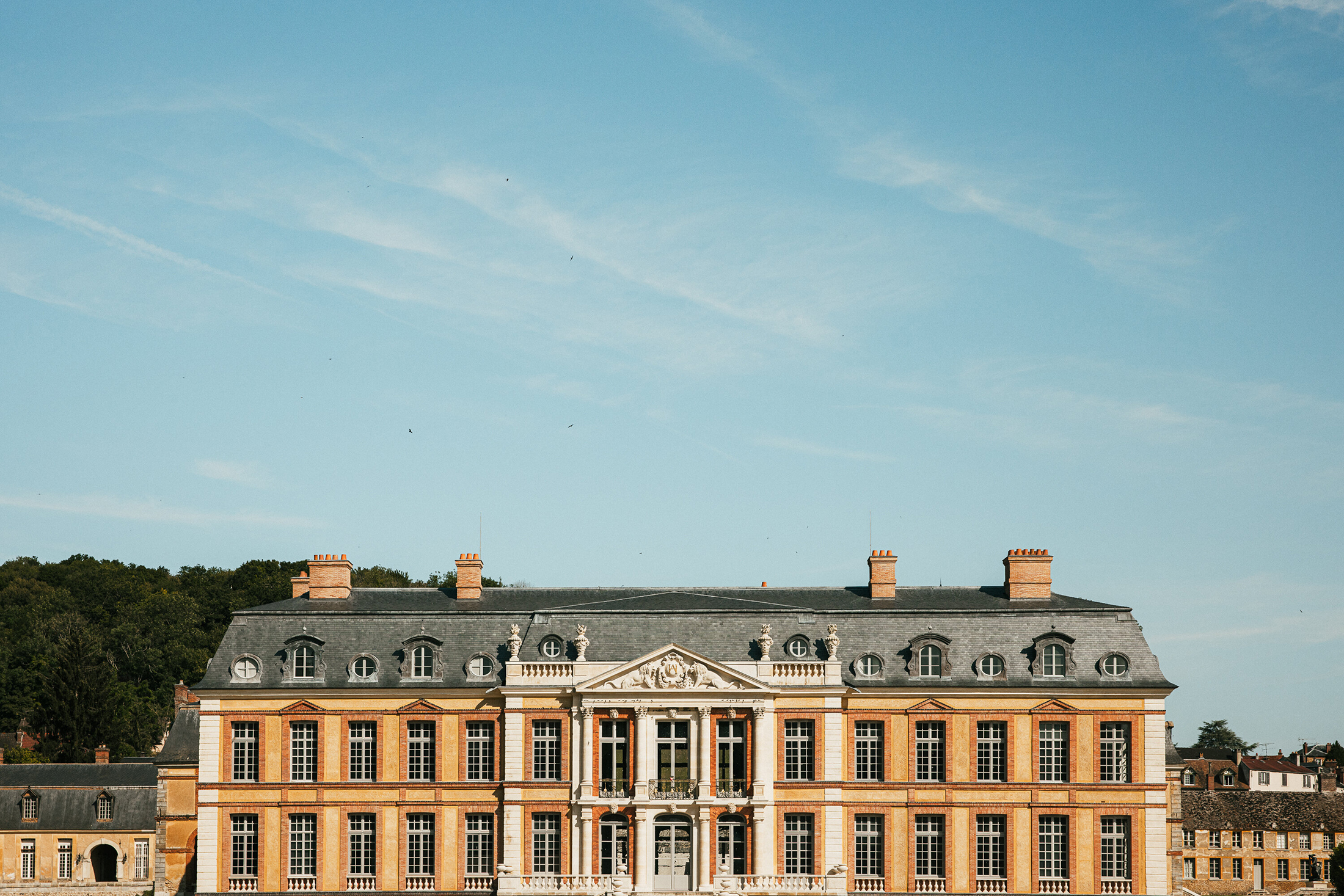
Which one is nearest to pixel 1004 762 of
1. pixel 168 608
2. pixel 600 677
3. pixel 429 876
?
pixel 600 677

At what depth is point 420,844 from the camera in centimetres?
5803

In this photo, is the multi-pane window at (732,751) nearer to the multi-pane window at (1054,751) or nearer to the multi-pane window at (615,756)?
the multi-pane window at (615,756)

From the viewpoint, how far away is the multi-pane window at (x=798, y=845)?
5716 cm

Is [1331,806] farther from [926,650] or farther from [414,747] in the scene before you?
[414,747]

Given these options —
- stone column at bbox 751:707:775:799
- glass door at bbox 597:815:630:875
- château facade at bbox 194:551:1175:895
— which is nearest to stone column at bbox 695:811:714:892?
château facade at bbox 194:551:1175:895

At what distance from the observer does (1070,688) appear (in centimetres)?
5762

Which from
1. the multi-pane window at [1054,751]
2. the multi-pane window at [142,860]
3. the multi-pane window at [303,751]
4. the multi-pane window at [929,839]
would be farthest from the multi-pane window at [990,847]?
the multi-pane window at [142,860]

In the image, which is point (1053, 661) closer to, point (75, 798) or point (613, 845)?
point (613, 845)

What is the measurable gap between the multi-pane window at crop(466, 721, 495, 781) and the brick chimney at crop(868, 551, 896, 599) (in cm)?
1587

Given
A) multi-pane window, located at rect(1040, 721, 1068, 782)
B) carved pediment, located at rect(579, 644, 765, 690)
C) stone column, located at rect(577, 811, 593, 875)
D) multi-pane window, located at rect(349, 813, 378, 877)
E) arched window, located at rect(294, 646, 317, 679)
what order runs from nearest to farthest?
1. stone column, located at rect(577, 811, 593, 875)
2. carved pediment, located at rect(579, 644, 765, 690)
3. multi-pane window, located at rect(1040, 721, 1068, 782)
4. multi-pane window, located at rect(349, 813, 378, 877)
5. arched window, located at rect(294, 646, 317, 679)

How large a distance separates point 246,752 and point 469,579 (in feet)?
35.3

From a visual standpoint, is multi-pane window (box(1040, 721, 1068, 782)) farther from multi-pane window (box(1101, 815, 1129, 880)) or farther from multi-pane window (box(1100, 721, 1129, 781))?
multi-pane window (box(1101, 815, 1129, 880))

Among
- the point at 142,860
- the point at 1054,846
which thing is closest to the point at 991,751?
the point at 1054,846

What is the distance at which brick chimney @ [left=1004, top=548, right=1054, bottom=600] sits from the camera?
61.4 meters
